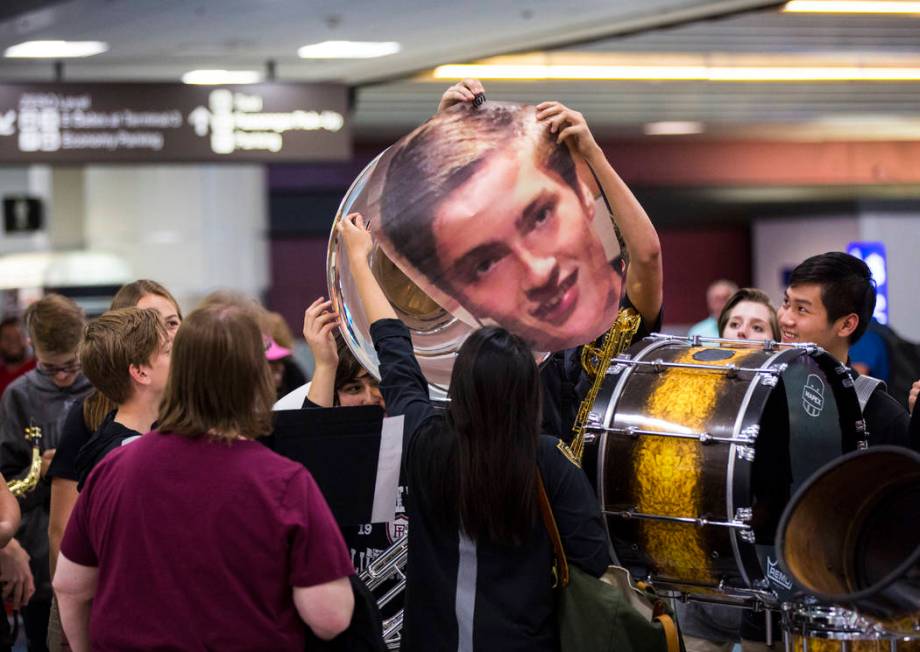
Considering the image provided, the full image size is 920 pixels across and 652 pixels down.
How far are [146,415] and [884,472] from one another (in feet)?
5.47

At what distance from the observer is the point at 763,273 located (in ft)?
43.8

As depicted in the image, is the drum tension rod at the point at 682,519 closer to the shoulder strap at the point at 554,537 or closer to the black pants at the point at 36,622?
the shoulder strap at the point at 554,537

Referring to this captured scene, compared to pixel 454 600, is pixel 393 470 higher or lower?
higher

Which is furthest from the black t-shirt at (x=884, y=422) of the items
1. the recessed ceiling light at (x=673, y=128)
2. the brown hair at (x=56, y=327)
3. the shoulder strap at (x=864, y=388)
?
the recessed ceiling light at (x=673, y=128)

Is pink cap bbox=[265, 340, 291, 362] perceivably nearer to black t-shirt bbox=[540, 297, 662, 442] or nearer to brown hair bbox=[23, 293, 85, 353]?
brown hair bbox=[23, 293, 85, 353]

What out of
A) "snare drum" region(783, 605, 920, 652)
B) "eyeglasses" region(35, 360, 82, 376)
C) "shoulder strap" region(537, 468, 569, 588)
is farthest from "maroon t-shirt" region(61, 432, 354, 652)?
"eyeglasses" region(35, 360, 82, 376)

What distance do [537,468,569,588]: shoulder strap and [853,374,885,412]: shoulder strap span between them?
1.10 metres

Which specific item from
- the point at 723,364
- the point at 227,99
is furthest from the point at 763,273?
the point at 723,364

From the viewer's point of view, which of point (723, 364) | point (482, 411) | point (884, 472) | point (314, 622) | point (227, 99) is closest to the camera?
point (314, 622)

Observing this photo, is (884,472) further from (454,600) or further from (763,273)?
(763,273)

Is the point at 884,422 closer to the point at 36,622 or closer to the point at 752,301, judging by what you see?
the point at 752,301

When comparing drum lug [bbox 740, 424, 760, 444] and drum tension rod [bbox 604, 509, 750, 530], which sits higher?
drum lug [bbox 740, 424, 760, 444]

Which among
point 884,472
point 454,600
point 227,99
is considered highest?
point 227,99

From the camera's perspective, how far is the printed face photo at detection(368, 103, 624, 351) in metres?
2.62
